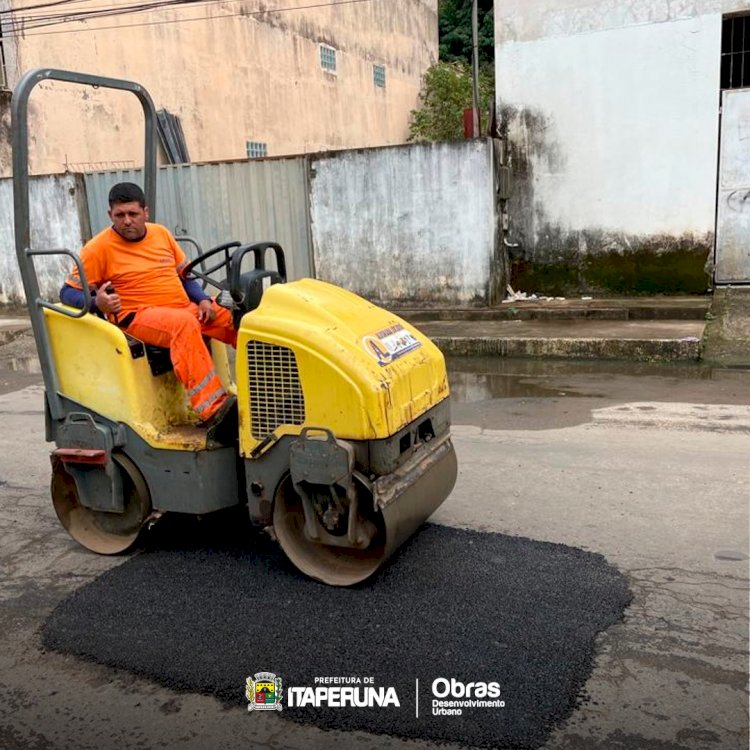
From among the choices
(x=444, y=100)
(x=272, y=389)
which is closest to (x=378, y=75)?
(x=444, y=100)

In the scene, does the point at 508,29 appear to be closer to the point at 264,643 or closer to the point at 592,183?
the point at 592,183

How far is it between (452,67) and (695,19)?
17103 millimetres

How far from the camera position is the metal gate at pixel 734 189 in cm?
940

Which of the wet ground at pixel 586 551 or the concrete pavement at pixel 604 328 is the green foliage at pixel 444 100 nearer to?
the concrete pavement at pixel 604 328

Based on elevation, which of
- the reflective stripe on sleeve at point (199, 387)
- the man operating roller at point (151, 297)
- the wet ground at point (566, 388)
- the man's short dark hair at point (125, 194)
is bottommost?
the wet ground at point (566, 388)

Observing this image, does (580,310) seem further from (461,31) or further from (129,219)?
(461,31)

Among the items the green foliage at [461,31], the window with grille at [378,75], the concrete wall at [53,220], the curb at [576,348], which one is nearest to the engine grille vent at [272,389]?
the curb at [576,348]

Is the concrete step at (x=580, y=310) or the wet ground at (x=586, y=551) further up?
the concrete step at (x=580, y=310)

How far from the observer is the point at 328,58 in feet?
67.4

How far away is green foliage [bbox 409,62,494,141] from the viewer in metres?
22.7

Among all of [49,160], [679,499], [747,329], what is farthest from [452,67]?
[679,499]

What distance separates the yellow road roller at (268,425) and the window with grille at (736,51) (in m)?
8.01

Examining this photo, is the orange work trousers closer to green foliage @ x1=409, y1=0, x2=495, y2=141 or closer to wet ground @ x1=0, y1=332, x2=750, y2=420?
wet ground @ x1=0, y1=332, x2=750, y2=420

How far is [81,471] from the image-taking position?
3838 mm
